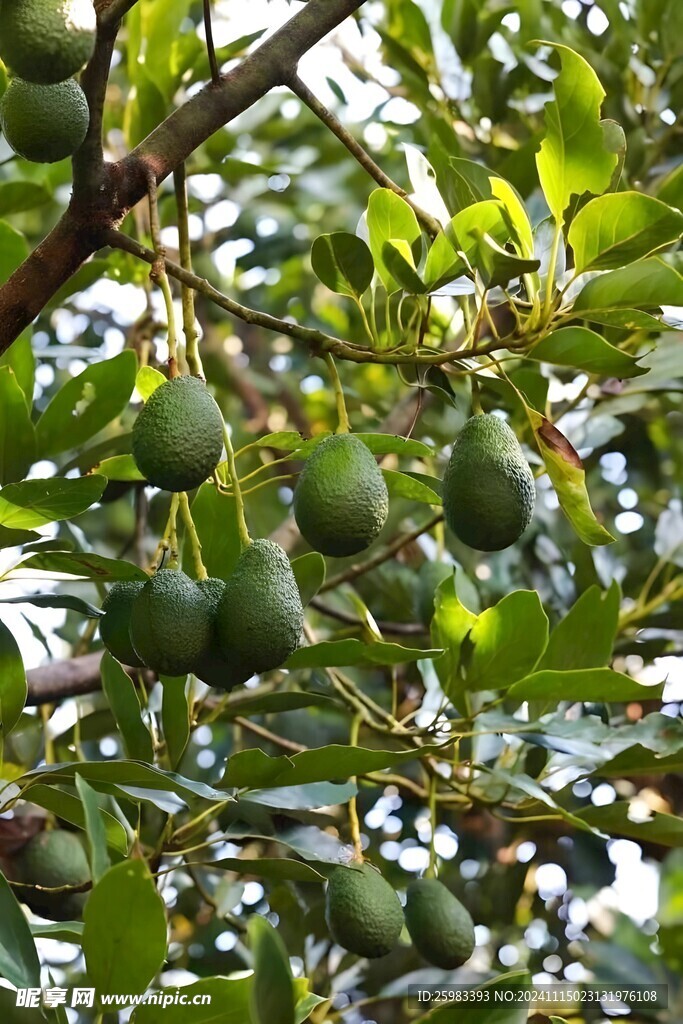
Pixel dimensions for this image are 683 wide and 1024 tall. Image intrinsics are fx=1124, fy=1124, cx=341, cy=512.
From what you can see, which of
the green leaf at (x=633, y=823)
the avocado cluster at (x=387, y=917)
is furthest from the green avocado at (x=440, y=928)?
the green leaf at (x=633, y=823)

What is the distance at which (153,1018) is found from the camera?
36.9 inches

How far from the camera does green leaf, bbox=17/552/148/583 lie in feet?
3.36

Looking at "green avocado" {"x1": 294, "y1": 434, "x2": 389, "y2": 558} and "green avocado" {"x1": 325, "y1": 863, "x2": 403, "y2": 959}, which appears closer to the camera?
"green avocado" {"x1": 294, "y1": 434, "x2": 389, "y2": 558}

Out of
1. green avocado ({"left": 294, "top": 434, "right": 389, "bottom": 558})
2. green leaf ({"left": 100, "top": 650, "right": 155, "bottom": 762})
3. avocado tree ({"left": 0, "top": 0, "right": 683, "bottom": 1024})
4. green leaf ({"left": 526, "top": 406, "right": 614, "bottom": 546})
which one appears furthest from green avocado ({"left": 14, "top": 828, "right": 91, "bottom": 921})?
green leaf ({"left": 526, "top": 406, "right": 614, "bottom": 546})

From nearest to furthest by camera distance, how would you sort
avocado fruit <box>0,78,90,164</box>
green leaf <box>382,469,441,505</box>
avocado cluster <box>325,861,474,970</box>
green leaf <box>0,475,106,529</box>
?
avocado fruit <box>0,78,90,164</box> → green leaf <box>0,475,106,529</box> → green leaf <box>382,469,441,505</box> → avocado cluster <box>325,861,474,970</box>

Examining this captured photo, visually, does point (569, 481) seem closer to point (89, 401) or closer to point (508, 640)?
point (508, 640)

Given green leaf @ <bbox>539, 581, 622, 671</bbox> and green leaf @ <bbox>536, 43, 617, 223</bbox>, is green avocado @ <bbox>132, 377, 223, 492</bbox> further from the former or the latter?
green leaf @ <bbox>539, 581, 622, 671</bbox>

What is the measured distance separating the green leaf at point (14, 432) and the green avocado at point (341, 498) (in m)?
0.41

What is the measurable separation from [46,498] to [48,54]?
38 centimetres

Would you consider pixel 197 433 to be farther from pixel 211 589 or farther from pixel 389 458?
pixel 389 458

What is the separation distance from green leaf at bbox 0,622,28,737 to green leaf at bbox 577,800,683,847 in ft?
2.30

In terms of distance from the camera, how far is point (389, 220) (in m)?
1.07

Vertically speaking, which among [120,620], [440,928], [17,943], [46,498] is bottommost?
[440,928]

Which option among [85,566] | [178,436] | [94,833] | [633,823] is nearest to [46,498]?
[85,566]
